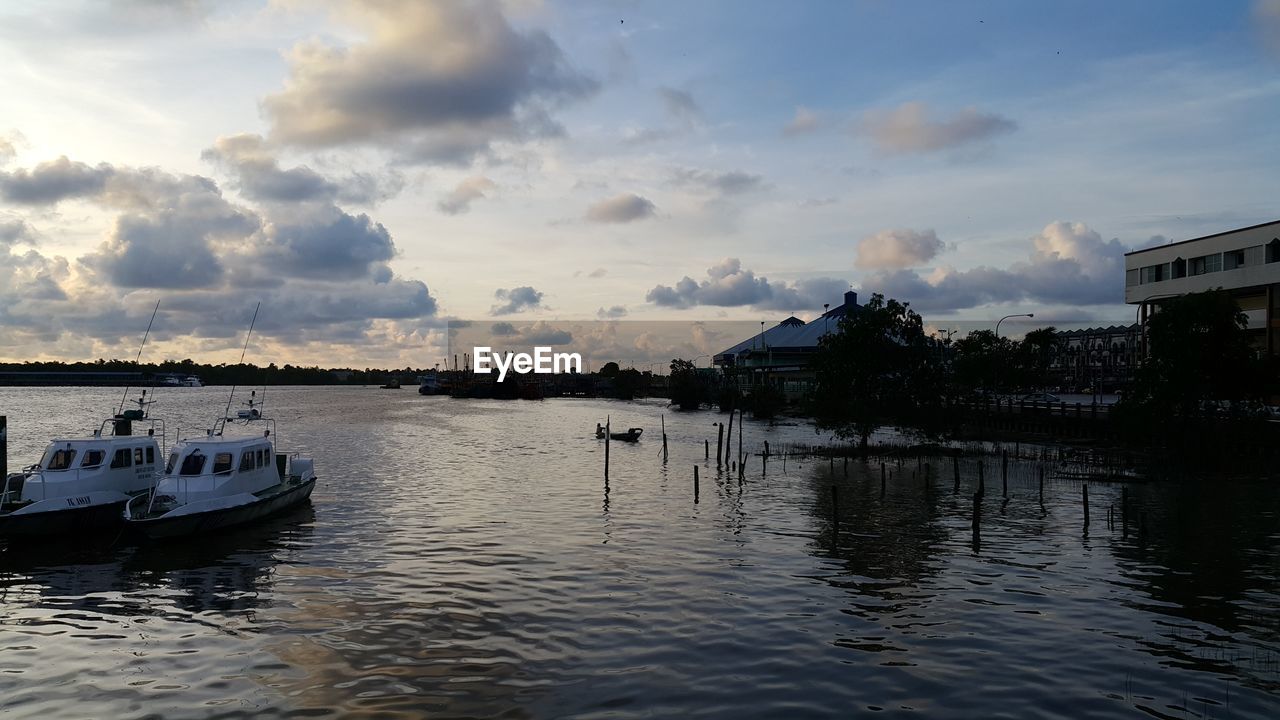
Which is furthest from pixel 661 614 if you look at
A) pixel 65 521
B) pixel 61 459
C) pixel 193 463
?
pixel 61 459

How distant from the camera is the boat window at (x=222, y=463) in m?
34.7

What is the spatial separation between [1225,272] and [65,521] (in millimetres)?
94944

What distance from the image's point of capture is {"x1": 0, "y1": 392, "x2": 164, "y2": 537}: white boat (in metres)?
31.0

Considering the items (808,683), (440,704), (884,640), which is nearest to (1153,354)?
(884,640)

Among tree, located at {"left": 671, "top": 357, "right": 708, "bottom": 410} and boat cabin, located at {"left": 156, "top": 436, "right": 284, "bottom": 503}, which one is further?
tree, located at {"left": 671, "top": 357, "right": 708, "bottom": 410}

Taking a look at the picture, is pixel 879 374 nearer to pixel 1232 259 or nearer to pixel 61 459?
pixel 1232 259

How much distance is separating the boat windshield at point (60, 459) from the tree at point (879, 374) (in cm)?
4851

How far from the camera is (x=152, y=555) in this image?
30.4m

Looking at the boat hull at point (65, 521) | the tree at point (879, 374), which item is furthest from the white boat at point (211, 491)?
the tree at point (879, 374)

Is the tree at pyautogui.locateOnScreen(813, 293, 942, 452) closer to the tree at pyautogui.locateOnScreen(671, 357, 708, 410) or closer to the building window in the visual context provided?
the building window

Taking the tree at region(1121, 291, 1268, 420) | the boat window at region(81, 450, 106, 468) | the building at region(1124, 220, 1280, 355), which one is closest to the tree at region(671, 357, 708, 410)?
the building at region(1124, 220, 1280, 355)

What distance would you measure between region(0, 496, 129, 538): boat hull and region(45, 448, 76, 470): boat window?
2.47 meters

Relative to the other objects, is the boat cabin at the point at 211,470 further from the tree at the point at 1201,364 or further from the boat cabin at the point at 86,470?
the tree at the point at 1201,364

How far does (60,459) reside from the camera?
33438 millimetres
